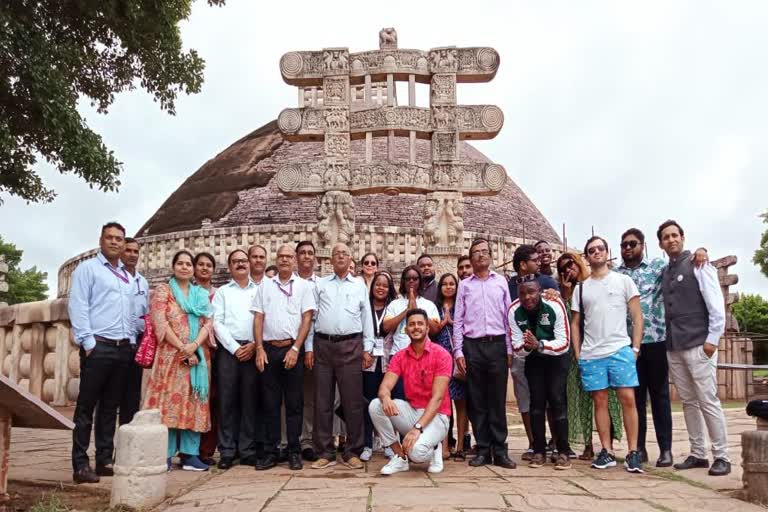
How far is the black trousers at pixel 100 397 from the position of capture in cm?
464

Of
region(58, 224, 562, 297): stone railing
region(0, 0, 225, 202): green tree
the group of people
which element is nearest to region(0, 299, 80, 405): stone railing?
region(0, 0, 225, 202): green tree

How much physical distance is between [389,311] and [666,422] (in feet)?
7.53

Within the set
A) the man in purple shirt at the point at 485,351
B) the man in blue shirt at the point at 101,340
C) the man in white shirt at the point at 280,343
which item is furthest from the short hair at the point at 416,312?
the man in blue shirt at the point at 101,340

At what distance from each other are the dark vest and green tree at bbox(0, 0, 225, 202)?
6.06m

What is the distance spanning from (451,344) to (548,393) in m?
0.89

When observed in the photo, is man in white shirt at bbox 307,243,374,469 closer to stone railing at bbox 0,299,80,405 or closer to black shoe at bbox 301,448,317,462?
black shoe at bbox 301,448,317,462

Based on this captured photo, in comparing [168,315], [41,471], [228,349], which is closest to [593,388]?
[228,349]

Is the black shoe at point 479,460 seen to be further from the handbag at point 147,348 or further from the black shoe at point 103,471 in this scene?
the black shoe at point 103,471

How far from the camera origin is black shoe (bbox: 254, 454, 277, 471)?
5047 millimetres

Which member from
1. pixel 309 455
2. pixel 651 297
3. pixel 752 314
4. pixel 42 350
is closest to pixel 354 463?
pixel 309 455

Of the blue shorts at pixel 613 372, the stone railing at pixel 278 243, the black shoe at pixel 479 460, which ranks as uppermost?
the stone railing at pixel 278 243

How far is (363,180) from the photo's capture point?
9.40 metres

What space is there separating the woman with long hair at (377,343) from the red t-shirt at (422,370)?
0.49m

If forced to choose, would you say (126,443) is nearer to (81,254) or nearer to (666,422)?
(666,422)
